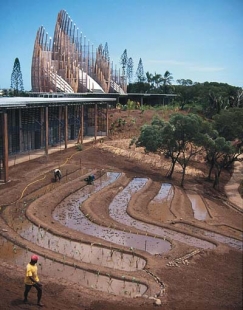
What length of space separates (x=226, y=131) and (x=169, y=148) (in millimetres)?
6988

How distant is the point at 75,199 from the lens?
21.8m

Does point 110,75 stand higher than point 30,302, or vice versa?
point 110,75

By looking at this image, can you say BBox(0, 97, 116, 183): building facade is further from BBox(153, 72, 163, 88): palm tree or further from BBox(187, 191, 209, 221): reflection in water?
BBox(153, 72, 163, 88): palm tree

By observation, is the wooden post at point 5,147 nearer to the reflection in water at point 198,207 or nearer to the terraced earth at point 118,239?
the terraced earth at point 118,239

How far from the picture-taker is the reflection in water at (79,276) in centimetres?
1135

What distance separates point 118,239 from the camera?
16.2 m

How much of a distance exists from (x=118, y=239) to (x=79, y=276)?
168 inches

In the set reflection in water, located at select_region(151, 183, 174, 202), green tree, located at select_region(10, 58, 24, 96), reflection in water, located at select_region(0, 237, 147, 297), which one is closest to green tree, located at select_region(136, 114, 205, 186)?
reflection in water, located at select_region(151, 183, 174, 202)

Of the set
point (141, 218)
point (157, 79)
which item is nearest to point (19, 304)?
point (141, 218)

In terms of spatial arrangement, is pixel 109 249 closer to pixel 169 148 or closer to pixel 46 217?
pixel 46 217

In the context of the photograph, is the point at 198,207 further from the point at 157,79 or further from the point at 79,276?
the point at 157,79

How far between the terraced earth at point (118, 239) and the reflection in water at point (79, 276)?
0.11 ft

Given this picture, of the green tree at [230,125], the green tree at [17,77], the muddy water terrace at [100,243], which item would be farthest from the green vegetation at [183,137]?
the green tree at [17,77]

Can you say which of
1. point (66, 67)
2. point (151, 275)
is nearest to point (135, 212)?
point (151, 275)
